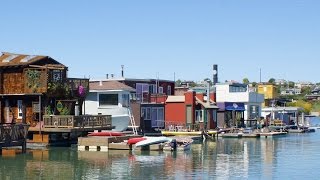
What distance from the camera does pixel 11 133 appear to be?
4050 cm

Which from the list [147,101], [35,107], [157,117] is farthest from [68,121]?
[147,101]

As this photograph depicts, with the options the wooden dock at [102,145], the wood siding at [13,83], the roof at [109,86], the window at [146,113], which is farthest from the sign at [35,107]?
the window at [146,113]

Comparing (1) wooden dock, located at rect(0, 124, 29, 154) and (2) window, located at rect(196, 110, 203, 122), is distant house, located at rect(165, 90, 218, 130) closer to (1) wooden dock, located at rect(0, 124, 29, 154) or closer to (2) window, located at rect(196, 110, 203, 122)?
(2) window, located at rect(196, 110, 203, 122)

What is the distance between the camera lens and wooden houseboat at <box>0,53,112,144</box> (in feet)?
157

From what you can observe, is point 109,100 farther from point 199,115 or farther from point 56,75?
point 199,115

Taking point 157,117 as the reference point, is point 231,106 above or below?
above

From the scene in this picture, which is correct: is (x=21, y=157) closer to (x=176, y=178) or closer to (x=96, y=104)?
(x=176, y=178)

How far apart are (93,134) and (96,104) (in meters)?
14.2

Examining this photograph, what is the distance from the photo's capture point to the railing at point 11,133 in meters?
39.7

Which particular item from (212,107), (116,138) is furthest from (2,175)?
(212,107)

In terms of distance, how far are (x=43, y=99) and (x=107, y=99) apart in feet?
42.2

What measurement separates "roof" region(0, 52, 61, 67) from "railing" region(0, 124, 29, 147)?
33.3 feet

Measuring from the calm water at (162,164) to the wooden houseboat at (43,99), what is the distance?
246cm

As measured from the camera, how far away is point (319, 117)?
176 meters
